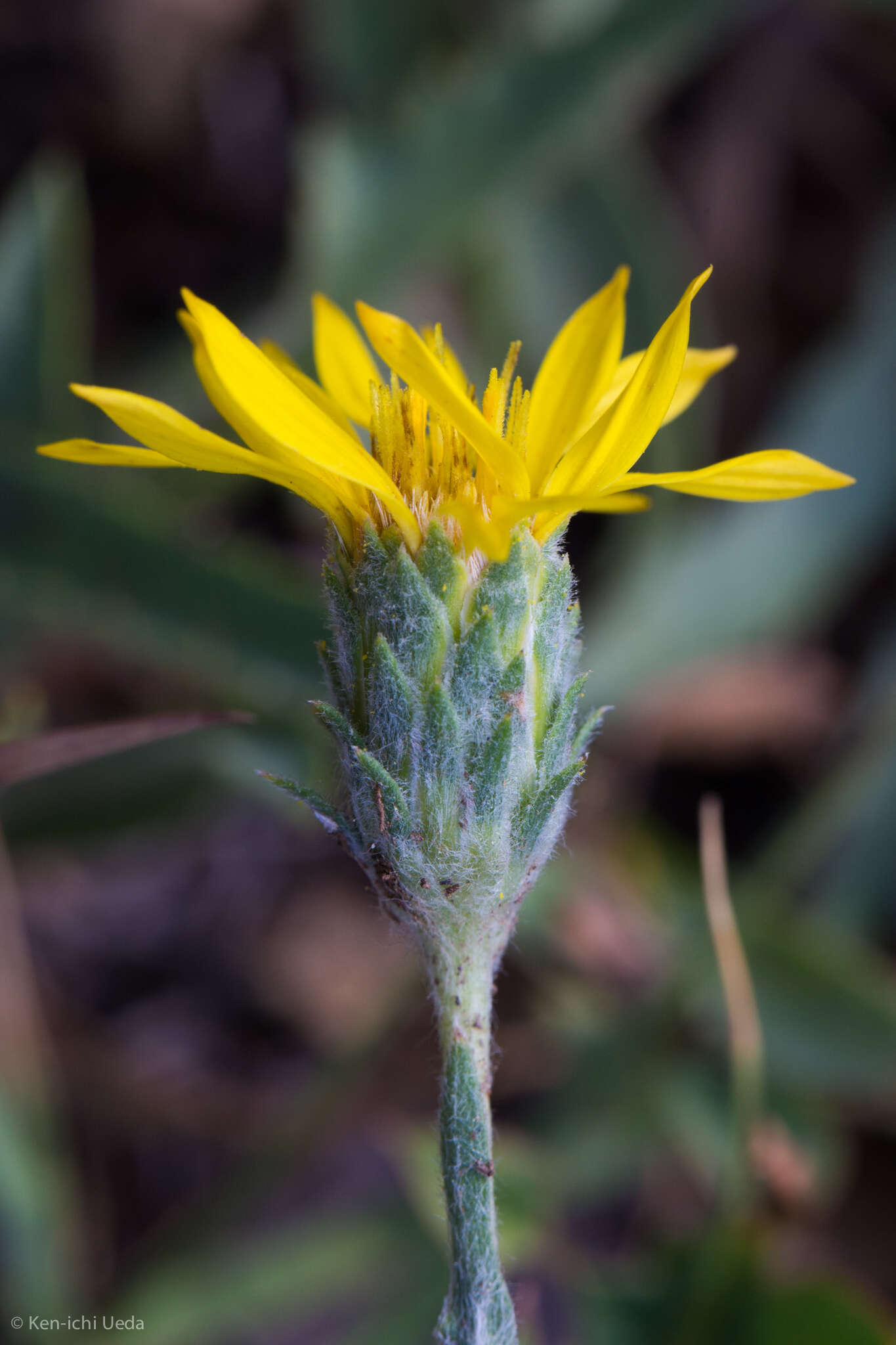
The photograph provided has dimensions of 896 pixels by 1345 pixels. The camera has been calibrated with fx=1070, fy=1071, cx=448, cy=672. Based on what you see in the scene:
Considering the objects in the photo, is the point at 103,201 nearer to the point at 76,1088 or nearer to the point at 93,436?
the point at 93,436

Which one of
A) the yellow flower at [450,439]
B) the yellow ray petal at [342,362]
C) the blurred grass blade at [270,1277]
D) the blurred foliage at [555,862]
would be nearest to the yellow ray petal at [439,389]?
the yellow flower at [450,439]

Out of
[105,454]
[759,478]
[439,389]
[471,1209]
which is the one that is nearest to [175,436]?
[105,454]

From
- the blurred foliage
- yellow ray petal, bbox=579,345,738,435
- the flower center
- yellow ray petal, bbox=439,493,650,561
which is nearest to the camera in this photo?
yellow ray petal, bbox=439,493,650,561

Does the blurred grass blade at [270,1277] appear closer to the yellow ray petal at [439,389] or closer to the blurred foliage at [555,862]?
the blurred foliage at [555,862]

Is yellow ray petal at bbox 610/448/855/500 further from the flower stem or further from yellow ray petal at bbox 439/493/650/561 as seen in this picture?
the flower stem

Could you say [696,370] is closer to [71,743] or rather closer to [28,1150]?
[71,743]

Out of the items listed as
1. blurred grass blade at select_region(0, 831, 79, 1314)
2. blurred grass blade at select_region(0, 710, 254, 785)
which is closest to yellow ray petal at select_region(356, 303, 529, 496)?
blurred grass blade at select_region(0, 710, 254, 785)
